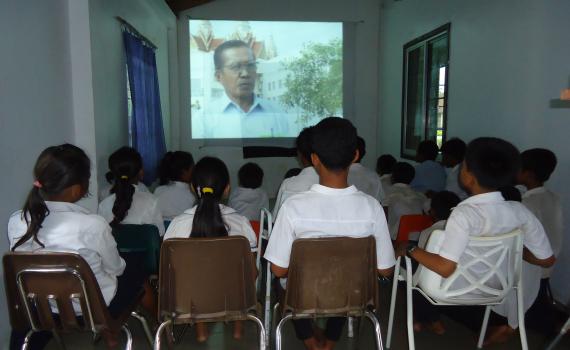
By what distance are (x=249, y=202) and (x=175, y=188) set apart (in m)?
0.53

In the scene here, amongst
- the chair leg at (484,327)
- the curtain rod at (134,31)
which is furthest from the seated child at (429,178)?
the curtain rod at (134,31)

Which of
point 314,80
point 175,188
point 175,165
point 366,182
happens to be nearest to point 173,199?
point 175,188

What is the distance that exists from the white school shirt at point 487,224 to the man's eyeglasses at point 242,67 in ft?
17.4

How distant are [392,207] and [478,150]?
141cm

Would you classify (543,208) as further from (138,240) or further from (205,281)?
(138,240)

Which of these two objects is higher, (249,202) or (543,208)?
(543,208)

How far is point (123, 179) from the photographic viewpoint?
8.21ft

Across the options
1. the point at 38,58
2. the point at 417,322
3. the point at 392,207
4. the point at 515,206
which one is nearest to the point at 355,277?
the point at 515,206

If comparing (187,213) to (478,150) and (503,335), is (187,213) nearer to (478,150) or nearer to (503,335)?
(478,150)

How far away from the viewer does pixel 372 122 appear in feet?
23.5

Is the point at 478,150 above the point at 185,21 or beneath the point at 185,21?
beneath

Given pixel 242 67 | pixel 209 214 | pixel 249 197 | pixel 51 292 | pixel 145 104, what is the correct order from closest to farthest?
pixel 51 292, pixel 209 214, pixel 249 197, pixel 145 104, pixel 242 67

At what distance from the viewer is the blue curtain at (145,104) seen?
4414 millimetres

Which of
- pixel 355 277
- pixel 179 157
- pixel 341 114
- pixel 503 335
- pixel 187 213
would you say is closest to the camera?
pixel 355 277
